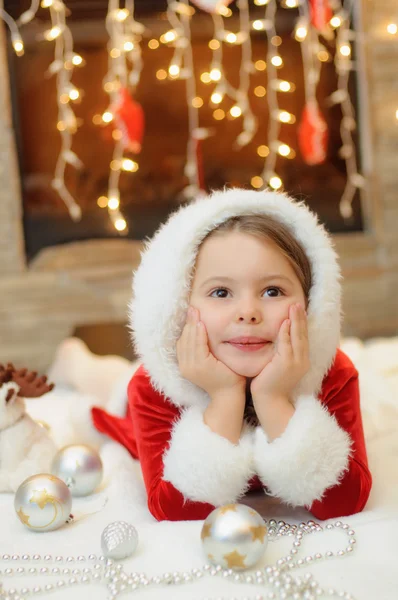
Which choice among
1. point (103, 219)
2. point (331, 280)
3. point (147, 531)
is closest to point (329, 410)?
point (331, 280)

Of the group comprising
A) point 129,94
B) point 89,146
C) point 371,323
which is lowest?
point 371,323

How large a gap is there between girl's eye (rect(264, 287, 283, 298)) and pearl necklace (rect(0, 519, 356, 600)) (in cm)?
32

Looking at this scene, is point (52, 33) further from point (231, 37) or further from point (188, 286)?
point (188, 286)

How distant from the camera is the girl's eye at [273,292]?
3.01 feet

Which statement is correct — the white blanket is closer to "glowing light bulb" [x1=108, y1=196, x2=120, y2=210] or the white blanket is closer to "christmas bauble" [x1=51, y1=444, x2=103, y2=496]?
"christmas bauble" [x1=51, y1=444, x2=103, y2=496]

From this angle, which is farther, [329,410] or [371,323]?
[371,323]

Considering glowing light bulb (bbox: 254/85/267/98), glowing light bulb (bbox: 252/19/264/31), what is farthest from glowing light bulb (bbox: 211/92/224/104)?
glowing light bulb (bbox: 252/19/264/31)

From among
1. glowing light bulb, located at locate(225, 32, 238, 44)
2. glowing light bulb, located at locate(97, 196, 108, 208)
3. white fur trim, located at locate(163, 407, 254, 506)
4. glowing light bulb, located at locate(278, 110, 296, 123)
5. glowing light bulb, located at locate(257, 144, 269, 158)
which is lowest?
white fur trim, located at locate(163, 407, 254, 506)

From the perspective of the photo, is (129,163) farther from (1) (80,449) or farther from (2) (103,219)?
(1) (80,449)

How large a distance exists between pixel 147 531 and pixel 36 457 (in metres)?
0.31

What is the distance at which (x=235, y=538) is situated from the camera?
2.50ft

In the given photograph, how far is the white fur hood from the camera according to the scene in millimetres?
939

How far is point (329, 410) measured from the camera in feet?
3.24

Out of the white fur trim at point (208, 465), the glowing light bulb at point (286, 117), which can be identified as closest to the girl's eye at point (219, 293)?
the white fur trim at point (208, 465)
